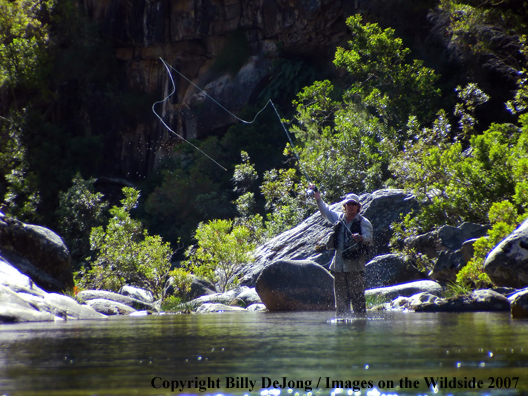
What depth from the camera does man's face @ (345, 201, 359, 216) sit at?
7.25 metres

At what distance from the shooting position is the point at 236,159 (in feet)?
97.7

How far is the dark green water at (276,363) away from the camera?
7.67 feet

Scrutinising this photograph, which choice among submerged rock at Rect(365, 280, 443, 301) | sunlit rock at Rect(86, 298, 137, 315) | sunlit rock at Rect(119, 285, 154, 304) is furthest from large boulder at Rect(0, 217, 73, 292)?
submerged rock at Rect(365, 280, 443, 301)

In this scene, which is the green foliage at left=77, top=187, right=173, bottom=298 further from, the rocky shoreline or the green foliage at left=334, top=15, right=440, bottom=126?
the green foliage at left=334, top=15, right=440, bottom=126

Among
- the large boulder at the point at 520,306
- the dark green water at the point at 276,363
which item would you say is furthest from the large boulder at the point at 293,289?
the dark green water at the point at 276,363

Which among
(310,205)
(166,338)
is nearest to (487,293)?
(166,338)

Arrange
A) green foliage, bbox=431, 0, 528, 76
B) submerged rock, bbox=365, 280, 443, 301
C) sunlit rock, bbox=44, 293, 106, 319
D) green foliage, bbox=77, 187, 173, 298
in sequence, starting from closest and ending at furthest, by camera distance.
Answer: sunlit rock, bbox=44, 293, 106, 319 < submerged rock, bbox=365, 280, 443, 301 < green foliage, bbox=77, 187, 173, 298 < green foliage, bbox=431, 0, 528, 76

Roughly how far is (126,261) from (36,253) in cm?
426

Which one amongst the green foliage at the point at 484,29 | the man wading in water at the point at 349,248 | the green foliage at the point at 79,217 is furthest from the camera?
the green foliage at the point at 79,217

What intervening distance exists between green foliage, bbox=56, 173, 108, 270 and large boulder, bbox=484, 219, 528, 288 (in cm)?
2310

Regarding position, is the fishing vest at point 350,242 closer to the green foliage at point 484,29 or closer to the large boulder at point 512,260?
the large boulder at point 512,260

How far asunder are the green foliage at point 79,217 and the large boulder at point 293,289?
19.2m

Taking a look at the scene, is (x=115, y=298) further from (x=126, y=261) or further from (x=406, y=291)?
(x=406, y=291)

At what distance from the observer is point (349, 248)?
7250 millimetres
